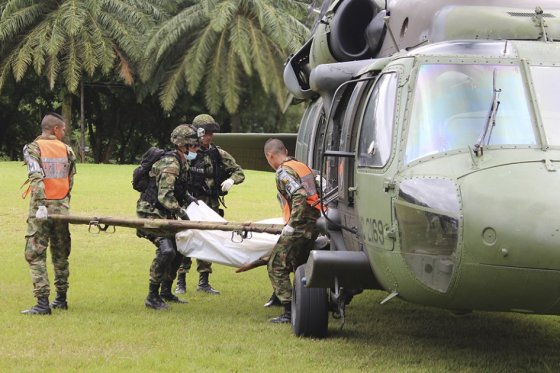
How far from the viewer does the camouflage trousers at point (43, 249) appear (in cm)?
801

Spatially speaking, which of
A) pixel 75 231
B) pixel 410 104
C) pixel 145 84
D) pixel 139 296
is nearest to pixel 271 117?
pixel 145 84

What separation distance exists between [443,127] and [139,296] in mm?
4607

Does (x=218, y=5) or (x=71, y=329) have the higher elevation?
(x=218, y=5)

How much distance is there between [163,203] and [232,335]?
150 centimetres

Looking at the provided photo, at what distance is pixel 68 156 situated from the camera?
8.30 metres

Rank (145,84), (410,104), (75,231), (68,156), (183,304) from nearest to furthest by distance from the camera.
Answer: (410,104) → (68,156) → (183,304) → (75,231) → (145,84)

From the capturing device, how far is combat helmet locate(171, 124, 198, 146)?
8625 mm

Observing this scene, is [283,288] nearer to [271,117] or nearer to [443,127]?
[443,127]

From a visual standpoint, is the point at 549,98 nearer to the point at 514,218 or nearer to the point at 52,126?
the point at 514,218

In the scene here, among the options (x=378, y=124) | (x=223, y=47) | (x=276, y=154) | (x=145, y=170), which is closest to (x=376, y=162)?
(x=378, y=124)

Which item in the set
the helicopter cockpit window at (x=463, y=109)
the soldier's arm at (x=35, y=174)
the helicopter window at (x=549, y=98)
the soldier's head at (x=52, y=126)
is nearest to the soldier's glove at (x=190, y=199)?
the soldier's head at (x=52, y=126)

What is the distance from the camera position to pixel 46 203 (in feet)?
26.5

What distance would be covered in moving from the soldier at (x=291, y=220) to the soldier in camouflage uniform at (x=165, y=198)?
42.1 inches

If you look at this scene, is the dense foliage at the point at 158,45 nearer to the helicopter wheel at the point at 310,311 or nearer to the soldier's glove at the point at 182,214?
the soldier's glove at the point at 182,214
